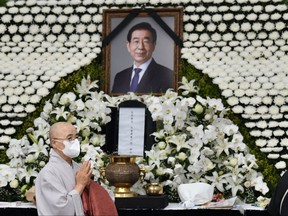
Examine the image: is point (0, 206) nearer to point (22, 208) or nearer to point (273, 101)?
point (22, 208)

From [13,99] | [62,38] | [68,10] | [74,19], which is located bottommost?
[13,99]

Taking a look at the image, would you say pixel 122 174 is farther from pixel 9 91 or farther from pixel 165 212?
pixel 9 91

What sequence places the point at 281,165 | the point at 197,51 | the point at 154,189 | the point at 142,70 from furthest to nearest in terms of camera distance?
the point at 142,70, the point at 197,51, the point at 281,165, the point at 154,189

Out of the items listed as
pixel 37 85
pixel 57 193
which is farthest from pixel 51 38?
pixel 57 193

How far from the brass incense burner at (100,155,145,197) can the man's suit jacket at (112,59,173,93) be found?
1.99m

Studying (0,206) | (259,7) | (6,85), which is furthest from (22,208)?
(259,7)

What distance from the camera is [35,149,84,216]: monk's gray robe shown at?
571cm

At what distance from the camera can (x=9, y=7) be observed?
970cm

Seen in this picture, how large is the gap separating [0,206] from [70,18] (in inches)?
118

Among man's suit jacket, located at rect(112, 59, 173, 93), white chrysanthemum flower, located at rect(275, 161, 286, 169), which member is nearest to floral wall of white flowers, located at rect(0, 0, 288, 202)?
white chrysanthemum flower, located at rect(275, 161, 286, 169)

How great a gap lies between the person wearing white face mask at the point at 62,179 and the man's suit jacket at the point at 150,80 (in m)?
3.25

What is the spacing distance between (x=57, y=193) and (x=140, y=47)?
397 cm

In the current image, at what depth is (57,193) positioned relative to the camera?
226 inches

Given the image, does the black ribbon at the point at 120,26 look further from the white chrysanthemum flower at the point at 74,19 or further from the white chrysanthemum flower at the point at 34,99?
the white chrysanthemum flower at the point at 34,99
